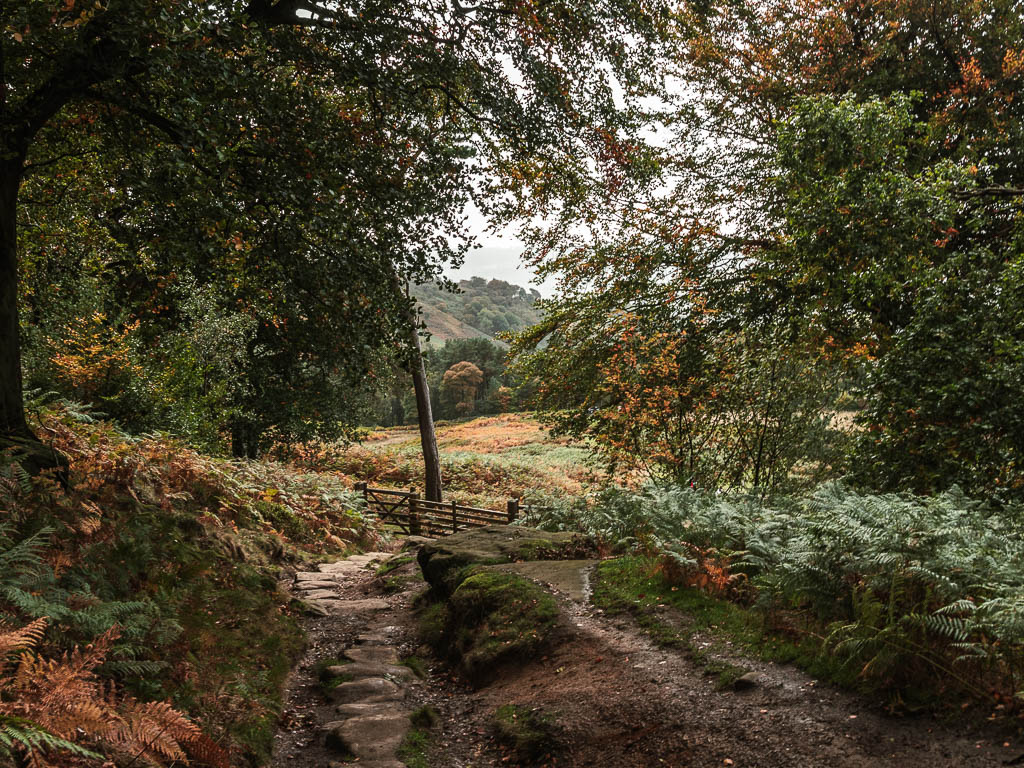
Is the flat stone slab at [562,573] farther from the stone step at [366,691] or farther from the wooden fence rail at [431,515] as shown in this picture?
the wooden fence rail at [431,515]

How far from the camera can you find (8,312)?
5539mm

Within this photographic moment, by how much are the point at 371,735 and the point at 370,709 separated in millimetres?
601

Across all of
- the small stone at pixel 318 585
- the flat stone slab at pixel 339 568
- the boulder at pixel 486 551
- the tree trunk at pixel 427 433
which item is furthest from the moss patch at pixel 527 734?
the tree trunk at pixel 427 433

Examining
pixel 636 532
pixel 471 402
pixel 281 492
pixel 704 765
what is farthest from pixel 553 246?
pixel 471 402

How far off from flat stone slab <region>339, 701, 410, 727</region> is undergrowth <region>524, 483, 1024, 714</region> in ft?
10.1

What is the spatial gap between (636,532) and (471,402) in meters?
63.1

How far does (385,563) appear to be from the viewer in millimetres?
11531

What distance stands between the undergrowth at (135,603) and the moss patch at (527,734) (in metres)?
1.80

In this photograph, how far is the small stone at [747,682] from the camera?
454 cm

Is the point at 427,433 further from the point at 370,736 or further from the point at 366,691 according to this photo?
the point at 370,736

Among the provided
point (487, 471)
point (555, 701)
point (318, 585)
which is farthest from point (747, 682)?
point (487, 471)

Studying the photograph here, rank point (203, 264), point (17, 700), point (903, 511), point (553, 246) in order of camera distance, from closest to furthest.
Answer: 1. point (17, 700)
2. point (903, 511)
3. point (203, 264)
4. point (553, 246)

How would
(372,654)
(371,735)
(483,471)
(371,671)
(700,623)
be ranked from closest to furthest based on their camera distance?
(371,735) → (700,623) → (371,671) → (372,654) → (483,471)

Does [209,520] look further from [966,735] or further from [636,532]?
[966,735]
